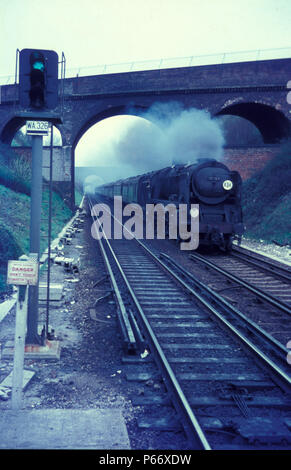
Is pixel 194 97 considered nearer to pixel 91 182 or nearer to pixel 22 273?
pixel 22 273

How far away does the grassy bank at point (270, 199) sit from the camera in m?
18.2

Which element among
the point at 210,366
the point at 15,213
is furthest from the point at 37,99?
the point at 15,213

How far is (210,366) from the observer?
509 centimetres

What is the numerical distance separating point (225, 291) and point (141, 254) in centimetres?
524

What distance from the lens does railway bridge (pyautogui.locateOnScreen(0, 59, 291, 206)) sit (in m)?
23.5

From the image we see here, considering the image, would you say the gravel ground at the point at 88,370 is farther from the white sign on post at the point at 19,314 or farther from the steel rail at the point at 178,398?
the white sign on post at the point at 19,314

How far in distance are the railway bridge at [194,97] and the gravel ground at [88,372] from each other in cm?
1823

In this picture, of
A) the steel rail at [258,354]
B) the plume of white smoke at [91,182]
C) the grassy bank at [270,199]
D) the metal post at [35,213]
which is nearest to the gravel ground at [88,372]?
the metal post at [35,213]

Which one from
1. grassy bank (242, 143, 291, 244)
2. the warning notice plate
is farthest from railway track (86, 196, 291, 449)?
grassy bank (242, 143, 291, 244)

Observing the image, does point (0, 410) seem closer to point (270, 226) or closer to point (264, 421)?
point (264, 421)

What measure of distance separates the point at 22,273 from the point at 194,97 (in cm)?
2213

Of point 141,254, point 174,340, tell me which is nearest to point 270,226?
point 141,254

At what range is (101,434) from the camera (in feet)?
11.7

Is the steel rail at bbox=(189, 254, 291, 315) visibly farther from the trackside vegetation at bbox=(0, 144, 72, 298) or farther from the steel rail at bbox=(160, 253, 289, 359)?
the trackside vegetation at bbox=(0, 144, 72, 298)
